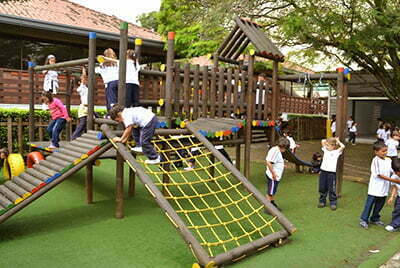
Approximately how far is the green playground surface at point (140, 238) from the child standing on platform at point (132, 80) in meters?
1.84

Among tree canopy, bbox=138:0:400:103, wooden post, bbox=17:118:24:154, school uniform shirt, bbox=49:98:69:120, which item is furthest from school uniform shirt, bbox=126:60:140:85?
wooden post, bbox=17:118:24:154

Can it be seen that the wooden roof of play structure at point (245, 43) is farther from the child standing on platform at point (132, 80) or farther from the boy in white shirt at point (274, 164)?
the child standing on platform at point (132, 80)

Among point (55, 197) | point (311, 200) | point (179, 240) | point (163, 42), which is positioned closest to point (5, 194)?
point (55, 197)

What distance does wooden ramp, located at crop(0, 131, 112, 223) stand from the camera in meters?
4.81

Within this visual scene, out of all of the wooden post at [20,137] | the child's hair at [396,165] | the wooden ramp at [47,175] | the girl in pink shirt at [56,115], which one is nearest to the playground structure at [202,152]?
the wooden ramp at [47,175]

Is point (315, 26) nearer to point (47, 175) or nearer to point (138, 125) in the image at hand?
point (138, 125)

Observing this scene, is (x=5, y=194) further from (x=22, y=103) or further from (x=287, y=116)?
(x=287, y=116)

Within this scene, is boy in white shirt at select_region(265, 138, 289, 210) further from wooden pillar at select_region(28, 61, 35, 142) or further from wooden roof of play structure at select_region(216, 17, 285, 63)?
wooden pillar at select_region(28, 61, 35, 142)

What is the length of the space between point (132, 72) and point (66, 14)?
1083 centimetres

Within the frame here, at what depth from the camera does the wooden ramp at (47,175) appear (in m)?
4.81

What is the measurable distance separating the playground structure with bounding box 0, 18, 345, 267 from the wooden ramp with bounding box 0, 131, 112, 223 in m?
0.01

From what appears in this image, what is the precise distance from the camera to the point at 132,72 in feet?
20.2

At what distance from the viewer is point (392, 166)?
18.2 ft

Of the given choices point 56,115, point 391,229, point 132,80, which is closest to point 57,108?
point 56,115
